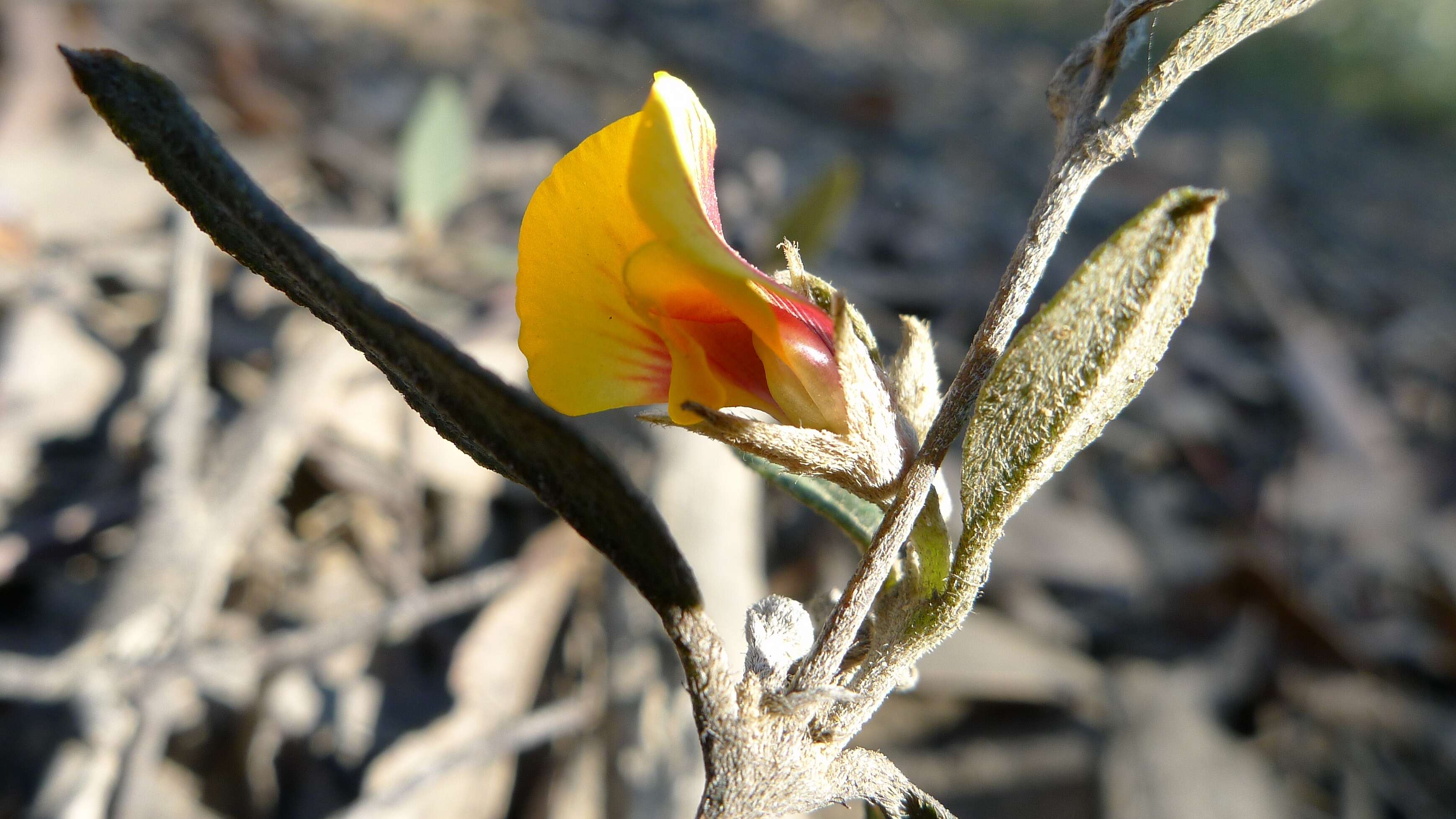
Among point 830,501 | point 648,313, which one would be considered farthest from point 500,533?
point 648,313

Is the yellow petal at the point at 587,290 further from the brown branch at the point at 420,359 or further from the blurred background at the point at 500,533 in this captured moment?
the blurred background at the point at 500,533

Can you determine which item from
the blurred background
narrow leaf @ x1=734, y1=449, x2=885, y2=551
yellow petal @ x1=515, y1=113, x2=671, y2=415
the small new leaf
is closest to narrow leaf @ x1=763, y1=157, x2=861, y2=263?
the blurred background

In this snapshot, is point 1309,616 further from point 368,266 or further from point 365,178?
point 365,178

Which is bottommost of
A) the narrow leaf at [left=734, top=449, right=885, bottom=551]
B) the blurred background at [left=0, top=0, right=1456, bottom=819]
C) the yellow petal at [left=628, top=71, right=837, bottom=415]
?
the blurred background at [left=0, top=0, right=1456, bottom=819]

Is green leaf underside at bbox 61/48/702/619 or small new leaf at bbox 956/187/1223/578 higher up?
small new leaf at bbox 956/187/1223/578

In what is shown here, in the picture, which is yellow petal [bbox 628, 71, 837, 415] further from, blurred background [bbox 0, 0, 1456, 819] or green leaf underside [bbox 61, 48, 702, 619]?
blurred background [bbox 0, 0, 1456, 819]

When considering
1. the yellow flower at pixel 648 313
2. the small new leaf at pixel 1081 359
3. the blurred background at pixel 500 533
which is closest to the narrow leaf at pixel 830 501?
the yellow flower at pixel 648 313

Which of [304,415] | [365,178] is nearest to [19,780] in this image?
[304,415]

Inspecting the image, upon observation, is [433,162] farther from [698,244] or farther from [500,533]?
[698,244]
